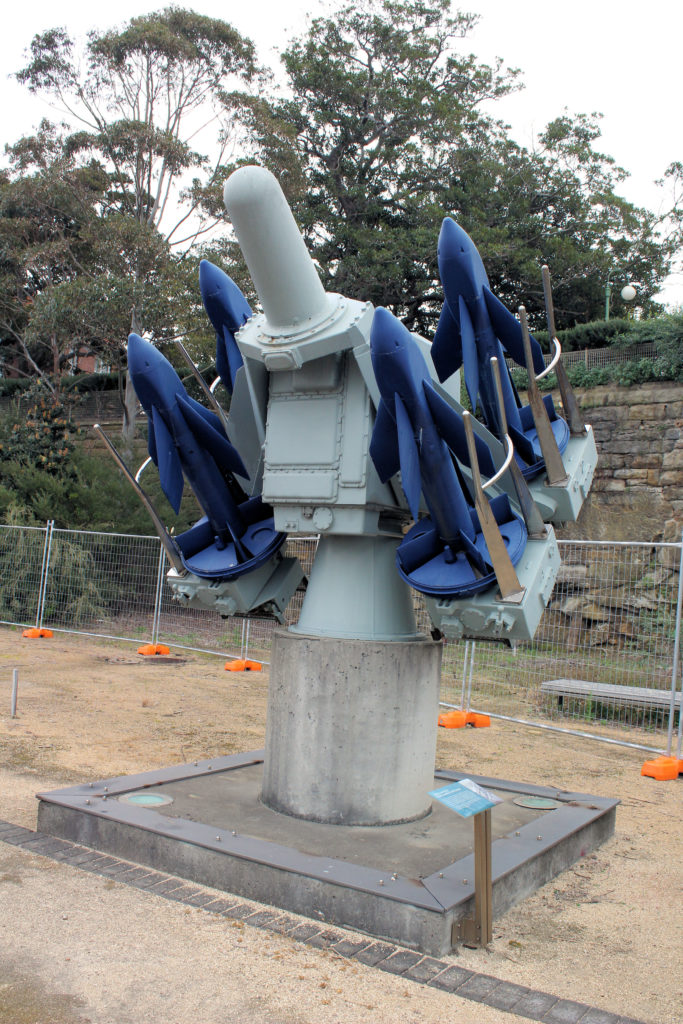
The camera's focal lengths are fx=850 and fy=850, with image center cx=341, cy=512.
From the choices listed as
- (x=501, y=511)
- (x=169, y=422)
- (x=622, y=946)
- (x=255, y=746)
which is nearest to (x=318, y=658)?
(x=501, y=511)

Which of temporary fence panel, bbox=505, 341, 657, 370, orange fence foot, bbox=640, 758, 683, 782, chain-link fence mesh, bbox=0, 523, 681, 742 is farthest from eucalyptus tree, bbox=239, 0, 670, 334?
orange fence foot, bbox=640, 758, 683, 782

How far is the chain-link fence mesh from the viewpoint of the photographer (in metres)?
8.76

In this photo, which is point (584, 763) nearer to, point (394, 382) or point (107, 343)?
point (394, 382)

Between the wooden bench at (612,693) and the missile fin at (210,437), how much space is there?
489 cm

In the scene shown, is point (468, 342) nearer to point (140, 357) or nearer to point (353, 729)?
point (140, 357)

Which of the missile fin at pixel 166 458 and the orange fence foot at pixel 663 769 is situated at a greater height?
the missile fin at pixel 166 458

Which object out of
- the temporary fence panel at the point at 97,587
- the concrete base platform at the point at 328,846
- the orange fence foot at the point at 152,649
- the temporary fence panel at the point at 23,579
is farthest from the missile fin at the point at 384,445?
the temporary fence panel at the point at 23,579

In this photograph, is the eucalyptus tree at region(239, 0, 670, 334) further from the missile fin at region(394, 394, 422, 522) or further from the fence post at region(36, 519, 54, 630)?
the missile fin at region(394, 394, 422, 522)

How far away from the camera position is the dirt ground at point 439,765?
310cm

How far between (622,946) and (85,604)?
10.8m

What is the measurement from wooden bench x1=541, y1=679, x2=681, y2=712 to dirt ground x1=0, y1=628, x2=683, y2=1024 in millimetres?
637

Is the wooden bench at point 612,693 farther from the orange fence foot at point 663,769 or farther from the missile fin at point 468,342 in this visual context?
the missile fin at point 468,342

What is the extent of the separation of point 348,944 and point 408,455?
2.14m

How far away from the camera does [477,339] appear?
4594mm
